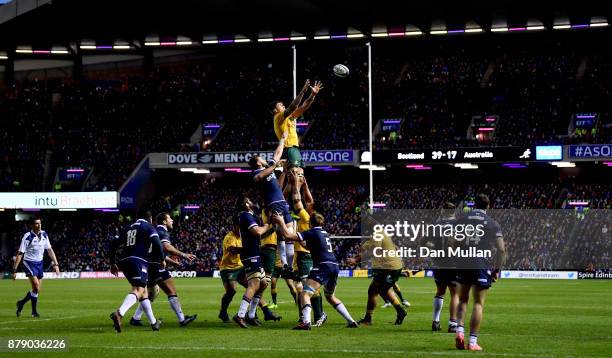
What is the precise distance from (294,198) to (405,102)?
46384mm

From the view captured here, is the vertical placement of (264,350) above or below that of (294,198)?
below

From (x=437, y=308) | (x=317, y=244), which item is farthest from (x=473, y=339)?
(x=317, y=244)

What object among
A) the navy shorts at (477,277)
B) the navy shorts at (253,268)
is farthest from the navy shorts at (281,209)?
the navy shorts at (477,277)

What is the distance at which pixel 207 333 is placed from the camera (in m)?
17.6

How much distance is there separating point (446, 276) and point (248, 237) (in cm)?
433

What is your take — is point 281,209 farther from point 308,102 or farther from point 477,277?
point 477,277

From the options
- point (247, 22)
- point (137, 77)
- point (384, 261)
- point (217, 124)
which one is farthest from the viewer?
point (137, 77)

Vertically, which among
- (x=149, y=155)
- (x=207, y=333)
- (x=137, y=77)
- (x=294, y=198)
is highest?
(x=137, y=77)

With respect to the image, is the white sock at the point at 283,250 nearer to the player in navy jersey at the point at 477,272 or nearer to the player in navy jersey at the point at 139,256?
the player in navy jersey at the point at 139,256

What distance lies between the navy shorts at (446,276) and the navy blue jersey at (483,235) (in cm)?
242

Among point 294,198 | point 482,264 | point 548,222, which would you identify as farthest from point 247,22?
point 482,264

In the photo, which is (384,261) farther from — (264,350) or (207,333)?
(264,350)

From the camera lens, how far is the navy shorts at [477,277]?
47.7ft

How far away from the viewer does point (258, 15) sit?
60531mm
